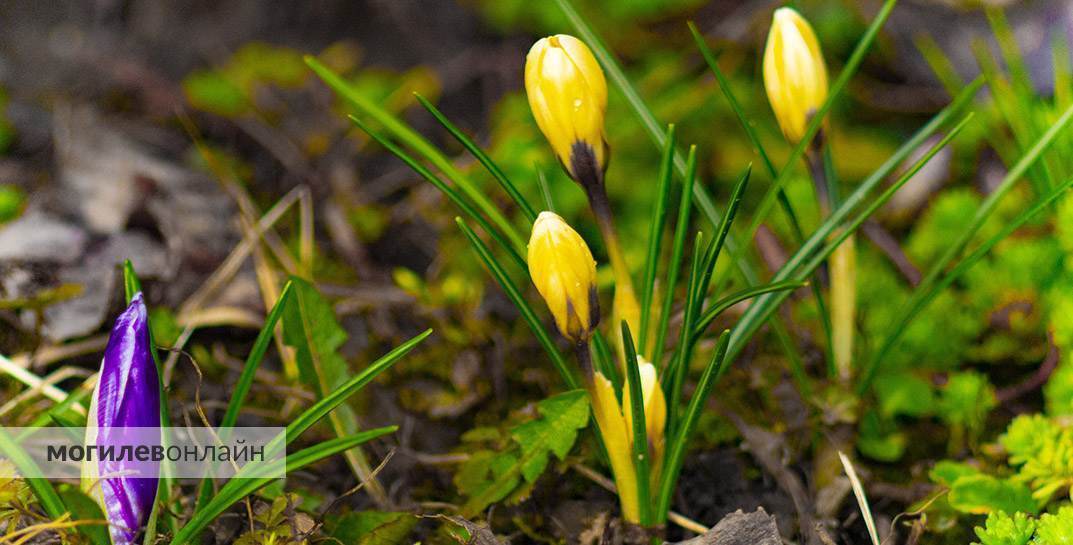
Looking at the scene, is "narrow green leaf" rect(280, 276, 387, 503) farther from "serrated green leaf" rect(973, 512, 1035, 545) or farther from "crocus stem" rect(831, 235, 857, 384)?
"serrated green leaf" rect(973, 512, 1035, 545)

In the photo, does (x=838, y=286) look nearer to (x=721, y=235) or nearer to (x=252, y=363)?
(x=721, y=235)

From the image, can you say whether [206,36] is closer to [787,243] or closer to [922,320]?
[787,243]

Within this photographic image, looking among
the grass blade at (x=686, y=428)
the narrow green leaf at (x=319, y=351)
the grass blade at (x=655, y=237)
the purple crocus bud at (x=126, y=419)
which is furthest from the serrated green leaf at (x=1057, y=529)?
the purple crocus bud at (x=126, y=419)

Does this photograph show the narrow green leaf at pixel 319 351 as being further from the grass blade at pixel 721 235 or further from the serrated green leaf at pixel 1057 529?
the serrated green leaf at pixel 1057 529

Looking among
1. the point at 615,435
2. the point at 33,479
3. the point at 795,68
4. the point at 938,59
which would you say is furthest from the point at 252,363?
the point at 938,59

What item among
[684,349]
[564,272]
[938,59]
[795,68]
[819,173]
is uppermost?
[938,59]
